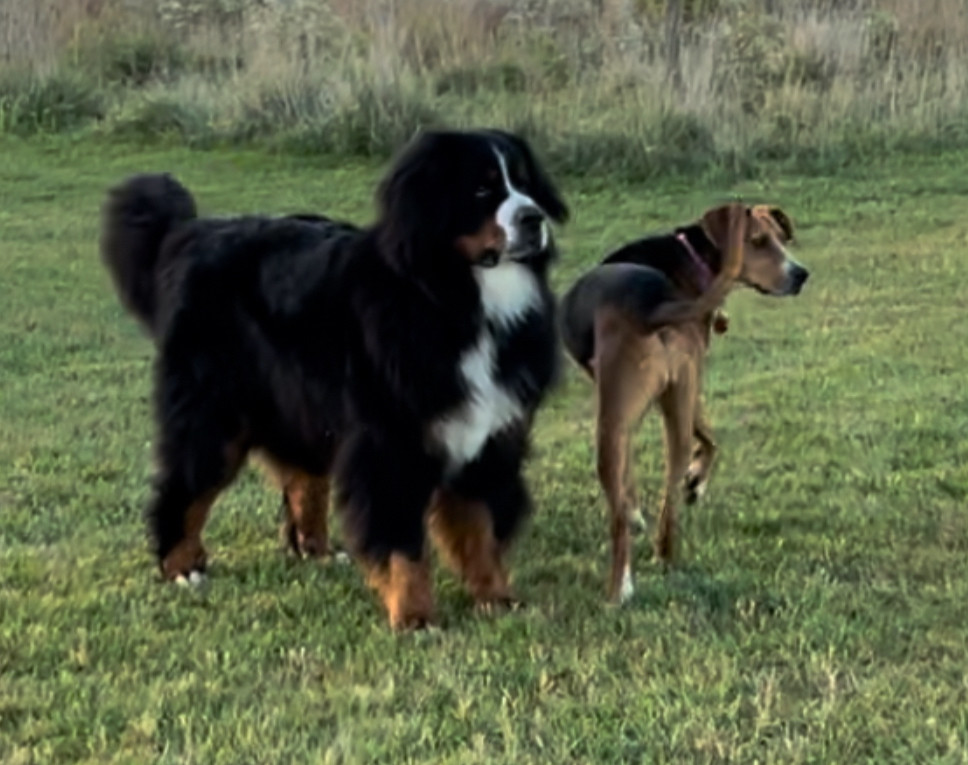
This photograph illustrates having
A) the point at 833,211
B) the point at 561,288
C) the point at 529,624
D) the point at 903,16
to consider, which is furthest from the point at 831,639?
the point at 903,16

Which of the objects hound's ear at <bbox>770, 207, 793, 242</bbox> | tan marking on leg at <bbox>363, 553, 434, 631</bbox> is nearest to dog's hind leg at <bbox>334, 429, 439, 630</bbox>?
tan marking on leg at <bbox>363, 553, 434, 631</bbox>

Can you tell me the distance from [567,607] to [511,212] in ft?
4.07

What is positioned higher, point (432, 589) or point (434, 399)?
point (434, 399)

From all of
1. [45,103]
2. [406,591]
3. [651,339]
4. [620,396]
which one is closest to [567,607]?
[406,591]

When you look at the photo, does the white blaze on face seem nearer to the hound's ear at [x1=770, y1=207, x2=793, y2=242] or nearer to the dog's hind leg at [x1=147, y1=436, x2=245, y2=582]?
the dog's hind leg at [x1=147, y1=436, x2=245, y2=582]

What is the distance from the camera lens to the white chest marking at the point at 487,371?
16.1 feet

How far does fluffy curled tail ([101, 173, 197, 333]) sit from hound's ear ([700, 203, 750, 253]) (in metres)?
1.89

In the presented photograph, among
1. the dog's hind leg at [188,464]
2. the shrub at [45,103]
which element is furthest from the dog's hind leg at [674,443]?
the shrub at [45,103]

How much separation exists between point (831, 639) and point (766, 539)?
3.96 feet

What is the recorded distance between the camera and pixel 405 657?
459 cm

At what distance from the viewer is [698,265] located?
618cm

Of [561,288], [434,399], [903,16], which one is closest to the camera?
[434,399]

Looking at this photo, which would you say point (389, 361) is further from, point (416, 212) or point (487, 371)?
point (416, 212)

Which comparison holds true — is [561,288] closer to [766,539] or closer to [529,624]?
[766,539]
